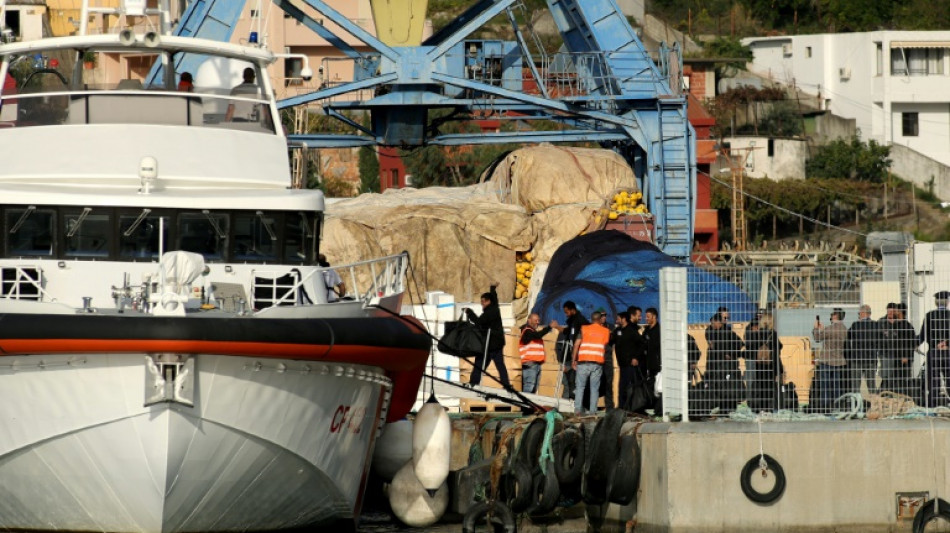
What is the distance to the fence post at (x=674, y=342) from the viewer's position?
584 inches

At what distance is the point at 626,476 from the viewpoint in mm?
14859

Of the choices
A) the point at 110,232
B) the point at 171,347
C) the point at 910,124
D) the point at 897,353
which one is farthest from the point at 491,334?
the point at 910,124

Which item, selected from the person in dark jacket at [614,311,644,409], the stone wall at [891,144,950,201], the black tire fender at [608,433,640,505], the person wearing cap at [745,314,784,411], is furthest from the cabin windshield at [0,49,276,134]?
the stone wall at [891,144,950,201]

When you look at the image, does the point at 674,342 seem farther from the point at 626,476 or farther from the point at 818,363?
the point at 818,363

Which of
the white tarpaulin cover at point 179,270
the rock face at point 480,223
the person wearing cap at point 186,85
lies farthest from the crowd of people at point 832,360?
the rock face at point 480,223

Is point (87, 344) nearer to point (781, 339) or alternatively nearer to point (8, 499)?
point (8, 499)

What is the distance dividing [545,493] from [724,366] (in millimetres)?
2044

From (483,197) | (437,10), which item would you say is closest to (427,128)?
(483,197)

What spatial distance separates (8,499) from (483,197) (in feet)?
59.9

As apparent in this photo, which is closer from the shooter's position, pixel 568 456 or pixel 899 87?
pixel 568 456

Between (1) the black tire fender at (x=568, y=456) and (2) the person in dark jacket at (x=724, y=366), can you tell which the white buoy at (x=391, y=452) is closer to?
(1) the black tire fender at (x=568, y=456)

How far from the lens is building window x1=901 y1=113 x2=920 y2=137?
52719 mm

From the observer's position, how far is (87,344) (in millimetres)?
12484

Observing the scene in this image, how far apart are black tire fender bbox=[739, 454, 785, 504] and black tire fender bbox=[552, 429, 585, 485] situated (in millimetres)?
1687
